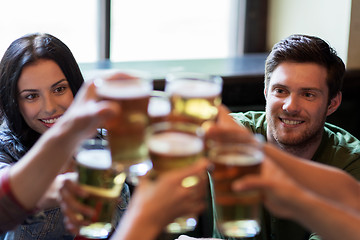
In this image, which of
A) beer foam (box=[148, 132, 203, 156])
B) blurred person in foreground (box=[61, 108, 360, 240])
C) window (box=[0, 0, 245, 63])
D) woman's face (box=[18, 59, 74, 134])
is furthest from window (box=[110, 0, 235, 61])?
beer foam (box=[148, 132, 203, 156])

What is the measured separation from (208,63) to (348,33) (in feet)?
Answer: 2.67

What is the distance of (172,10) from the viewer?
3482 millimetres

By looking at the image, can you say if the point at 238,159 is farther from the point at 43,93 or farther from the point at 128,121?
the point at 43,93

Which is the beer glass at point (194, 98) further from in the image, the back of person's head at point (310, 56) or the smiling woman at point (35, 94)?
the back of person's head at point (310, 56)

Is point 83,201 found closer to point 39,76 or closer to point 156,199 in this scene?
point 156,199

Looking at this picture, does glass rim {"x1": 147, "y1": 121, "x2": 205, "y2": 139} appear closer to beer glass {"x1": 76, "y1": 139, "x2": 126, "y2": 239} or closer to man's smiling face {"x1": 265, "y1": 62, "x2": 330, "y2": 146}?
beer glass {"x1": 76, "y1": 139, "x2": 126, "y2": 239}

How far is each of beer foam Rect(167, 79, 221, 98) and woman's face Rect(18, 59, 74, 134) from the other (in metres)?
0.92

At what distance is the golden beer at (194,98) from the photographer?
4.02 feet

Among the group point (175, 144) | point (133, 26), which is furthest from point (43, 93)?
point (133, 26)

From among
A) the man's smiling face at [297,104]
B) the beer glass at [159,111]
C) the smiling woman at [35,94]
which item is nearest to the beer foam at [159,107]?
the beer glass at [159,111]

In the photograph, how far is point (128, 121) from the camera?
1171mm

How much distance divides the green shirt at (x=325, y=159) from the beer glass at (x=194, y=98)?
92cm

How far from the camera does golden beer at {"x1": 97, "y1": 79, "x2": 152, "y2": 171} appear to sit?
1172 mm

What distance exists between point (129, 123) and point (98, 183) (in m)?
0.17
